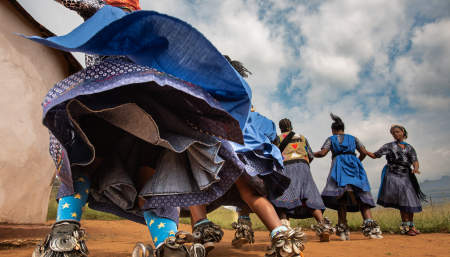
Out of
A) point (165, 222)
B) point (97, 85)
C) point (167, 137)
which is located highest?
point (97, 85)

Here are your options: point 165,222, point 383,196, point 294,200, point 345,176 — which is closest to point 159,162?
point 165,222

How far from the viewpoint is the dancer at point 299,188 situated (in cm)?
446

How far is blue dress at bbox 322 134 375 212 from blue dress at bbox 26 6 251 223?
3.67 meters

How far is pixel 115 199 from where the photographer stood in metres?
1.79

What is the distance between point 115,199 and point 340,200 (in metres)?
4.22

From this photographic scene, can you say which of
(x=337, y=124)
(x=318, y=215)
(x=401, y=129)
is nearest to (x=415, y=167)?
(x=401, y=129)

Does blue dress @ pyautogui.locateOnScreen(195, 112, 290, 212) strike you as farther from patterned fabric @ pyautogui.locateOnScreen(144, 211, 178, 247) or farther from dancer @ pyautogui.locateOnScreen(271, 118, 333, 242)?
dancer @ pyautogui.locateOnScreen(271, 118, 333, 242)

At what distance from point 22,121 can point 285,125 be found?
135 inches

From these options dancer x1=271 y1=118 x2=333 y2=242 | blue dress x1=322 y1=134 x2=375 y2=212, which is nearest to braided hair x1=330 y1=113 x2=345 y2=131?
blue dress x1=322 y1=134 x2=375 y2=212

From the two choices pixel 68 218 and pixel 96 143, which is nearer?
pixel 68 218

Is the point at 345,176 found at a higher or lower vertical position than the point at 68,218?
higher

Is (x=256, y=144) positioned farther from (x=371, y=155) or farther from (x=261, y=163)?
(x=371, y=155)

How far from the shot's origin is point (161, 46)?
144cm

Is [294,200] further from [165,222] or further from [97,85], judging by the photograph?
[97,85]
